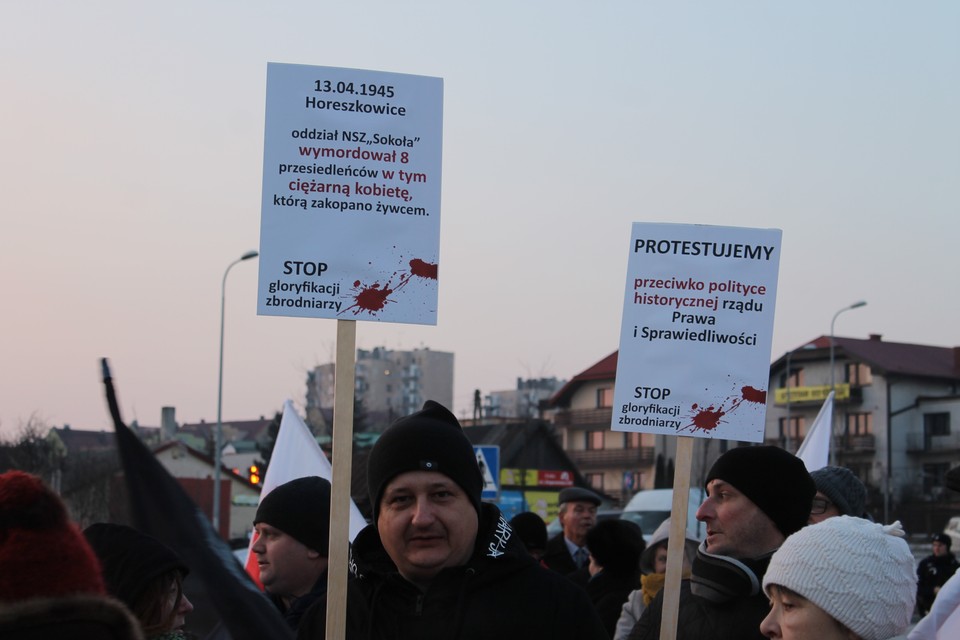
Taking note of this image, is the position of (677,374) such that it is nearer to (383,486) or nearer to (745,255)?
(745,255)

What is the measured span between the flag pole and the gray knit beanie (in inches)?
91.7

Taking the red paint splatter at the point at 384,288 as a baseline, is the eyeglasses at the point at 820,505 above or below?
below

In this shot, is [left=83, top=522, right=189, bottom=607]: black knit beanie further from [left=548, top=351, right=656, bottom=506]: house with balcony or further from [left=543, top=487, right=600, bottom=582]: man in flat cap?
[left=548, top=351, right=656, bottom=506]: house with balcony

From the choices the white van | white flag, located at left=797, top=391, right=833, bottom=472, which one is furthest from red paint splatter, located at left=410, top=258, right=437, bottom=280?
the white van

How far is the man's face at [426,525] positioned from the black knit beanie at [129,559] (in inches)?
25.2

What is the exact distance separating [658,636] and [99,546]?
2182mm

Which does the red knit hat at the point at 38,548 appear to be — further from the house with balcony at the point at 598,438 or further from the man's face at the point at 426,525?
the house with balcony at the point at 598,438

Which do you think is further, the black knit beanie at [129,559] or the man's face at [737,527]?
the man's face at [737,527]

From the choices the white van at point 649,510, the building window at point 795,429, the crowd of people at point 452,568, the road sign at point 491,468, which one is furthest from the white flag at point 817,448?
the building window at point 795,429

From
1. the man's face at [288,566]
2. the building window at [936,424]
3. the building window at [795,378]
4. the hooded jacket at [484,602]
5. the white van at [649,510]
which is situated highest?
the building window at [795,378]

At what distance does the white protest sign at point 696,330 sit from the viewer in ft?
18.1

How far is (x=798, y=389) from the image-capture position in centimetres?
8500

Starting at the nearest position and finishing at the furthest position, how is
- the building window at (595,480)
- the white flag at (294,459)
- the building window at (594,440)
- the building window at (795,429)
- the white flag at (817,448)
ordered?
the white flag at (294,459)
the white flag at (817,448)
the building window at (795,429)
the building window at (595,480)
the building window at (594,440)

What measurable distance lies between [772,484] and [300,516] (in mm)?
1867
